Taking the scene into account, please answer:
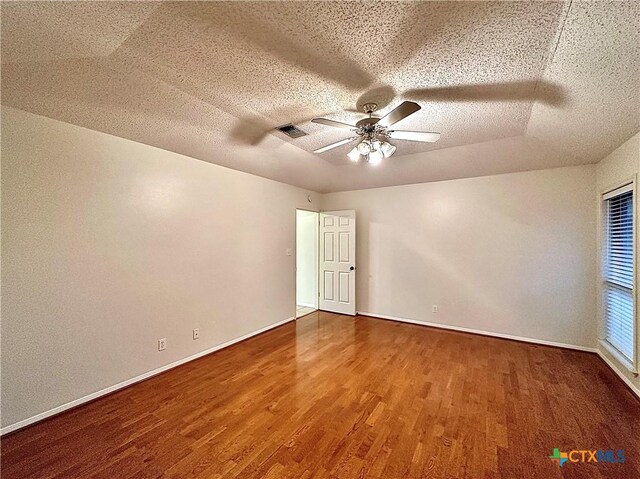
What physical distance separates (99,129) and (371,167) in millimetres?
3367

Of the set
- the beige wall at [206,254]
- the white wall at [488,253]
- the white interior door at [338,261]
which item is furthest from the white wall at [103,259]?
the white wall at [488,253]

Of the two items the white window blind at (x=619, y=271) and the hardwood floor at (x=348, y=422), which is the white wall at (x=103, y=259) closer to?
the hardwood floor at (x=348, y=422)

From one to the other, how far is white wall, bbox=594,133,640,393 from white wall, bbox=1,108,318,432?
440cm

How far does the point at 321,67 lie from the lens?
5.85ft

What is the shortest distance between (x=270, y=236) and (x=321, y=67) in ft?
9.78

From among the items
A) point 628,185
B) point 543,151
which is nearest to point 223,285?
point 543,151

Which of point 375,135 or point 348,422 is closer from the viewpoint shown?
point 348,422

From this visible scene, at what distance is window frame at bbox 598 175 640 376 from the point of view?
253 cm

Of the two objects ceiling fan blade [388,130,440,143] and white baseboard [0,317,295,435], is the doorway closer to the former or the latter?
white baseboard [0,317,295,435]

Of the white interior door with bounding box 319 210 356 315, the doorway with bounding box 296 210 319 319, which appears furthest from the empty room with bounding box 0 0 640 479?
the doorway with bounding box 296 210 319 319

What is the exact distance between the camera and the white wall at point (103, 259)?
207cm

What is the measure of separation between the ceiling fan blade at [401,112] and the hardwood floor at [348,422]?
2.35 meters

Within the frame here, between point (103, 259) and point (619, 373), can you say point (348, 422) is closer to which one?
point (103, 259)

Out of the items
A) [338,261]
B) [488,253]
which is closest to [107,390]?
[338,261]
